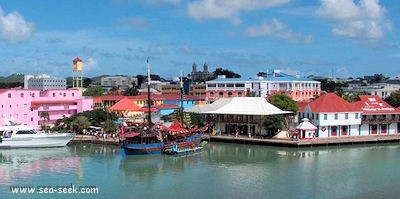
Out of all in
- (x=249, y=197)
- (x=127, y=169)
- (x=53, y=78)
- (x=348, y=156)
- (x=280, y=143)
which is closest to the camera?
(x=249, y=197)

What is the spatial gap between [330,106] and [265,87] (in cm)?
3042

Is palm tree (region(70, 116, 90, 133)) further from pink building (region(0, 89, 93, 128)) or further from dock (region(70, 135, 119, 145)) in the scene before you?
pink building (region(0, 89, 93, 128))

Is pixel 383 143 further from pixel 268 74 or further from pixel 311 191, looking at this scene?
pixel 268 74

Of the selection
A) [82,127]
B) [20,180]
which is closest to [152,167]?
[20,180]

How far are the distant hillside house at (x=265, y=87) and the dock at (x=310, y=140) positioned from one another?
27593 millimetres

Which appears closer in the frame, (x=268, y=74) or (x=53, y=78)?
(x=268, y=74)

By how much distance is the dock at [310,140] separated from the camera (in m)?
42.0

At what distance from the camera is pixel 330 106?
45031 millimetres

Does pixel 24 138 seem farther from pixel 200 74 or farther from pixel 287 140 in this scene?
pixel 200 74

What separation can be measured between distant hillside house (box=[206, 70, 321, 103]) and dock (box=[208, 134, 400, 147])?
1086 inches

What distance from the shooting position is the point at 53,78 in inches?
5827

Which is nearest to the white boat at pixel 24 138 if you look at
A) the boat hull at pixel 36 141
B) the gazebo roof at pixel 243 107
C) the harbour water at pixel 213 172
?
the boat hull at pixel 36 141

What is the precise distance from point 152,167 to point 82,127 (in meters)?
16.9

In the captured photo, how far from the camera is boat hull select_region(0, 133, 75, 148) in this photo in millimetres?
41844
